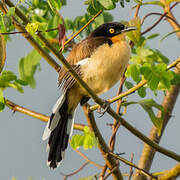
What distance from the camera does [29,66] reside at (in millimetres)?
3211

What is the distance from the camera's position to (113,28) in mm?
2896

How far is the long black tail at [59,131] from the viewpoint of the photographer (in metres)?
2.80

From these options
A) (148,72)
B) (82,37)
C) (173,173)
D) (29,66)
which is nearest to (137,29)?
(148,72)

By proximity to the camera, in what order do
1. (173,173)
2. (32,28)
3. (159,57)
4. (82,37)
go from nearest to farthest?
(32,28)
(173,173)
(159,57)
(82,37)

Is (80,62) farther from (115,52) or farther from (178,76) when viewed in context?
(178,76)

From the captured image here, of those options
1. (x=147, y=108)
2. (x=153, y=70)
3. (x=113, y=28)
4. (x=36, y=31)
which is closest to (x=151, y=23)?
(x=113, y=28)

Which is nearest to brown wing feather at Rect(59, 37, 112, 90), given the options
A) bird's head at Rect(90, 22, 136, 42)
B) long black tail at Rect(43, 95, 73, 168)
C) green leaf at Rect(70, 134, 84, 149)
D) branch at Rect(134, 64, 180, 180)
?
bird's head at Rect(90, 22, 136, 42)

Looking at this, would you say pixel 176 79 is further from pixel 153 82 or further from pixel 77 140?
pixel 77 140

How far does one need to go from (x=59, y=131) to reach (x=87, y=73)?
0.54 metres

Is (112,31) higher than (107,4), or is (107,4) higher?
(112,31)

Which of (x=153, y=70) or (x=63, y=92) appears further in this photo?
(x=63, y=92)

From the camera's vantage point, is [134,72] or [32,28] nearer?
[32,28]

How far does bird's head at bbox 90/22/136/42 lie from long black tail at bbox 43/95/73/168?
58 centimetres

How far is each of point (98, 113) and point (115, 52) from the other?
0.47 meters
